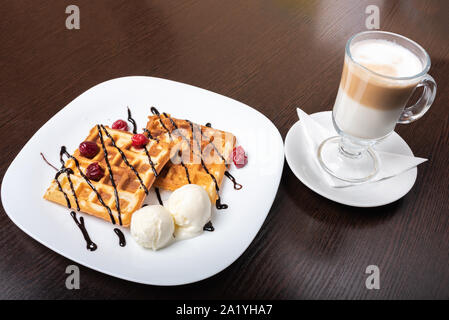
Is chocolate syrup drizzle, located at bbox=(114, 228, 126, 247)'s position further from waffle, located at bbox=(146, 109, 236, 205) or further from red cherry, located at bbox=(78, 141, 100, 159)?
red cherry, located at bbox=(78, 141, 100, 159)

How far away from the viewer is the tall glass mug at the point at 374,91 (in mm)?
1053

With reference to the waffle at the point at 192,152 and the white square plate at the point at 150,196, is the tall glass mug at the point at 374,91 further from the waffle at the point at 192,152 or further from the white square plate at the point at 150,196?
the waffle at the point at 192,152

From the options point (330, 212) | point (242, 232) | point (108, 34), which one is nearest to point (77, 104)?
point (108, 34)

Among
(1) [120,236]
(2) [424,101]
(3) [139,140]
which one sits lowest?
(1) [120,236]

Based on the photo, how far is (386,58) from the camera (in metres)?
1.14

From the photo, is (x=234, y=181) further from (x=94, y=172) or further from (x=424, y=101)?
(x=424, y=101)

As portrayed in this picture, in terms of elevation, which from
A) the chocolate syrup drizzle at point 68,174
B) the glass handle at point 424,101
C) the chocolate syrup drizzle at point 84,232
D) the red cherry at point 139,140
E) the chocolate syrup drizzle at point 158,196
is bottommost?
the chocolate syrup drizzle at point 84,232

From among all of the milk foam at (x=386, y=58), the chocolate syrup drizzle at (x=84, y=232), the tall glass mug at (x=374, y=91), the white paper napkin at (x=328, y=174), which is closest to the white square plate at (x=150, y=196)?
the chocolate syrup drizzle at (x=84, y=232)

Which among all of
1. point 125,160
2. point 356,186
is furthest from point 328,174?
point 125,160

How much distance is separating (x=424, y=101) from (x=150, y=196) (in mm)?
903

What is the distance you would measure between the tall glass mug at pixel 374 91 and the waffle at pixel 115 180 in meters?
0.58

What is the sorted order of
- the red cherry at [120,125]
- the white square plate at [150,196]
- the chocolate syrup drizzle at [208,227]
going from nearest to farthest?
the white square plate at [150,196], the chocolate syrup drizzle at [208,227], the red cherry at [120,125]

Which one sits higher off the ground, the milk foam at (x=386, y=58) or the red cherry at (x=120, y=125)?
the milk foam at (x=386, y=58)

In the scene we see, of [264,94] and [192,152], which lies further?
[264,94]
